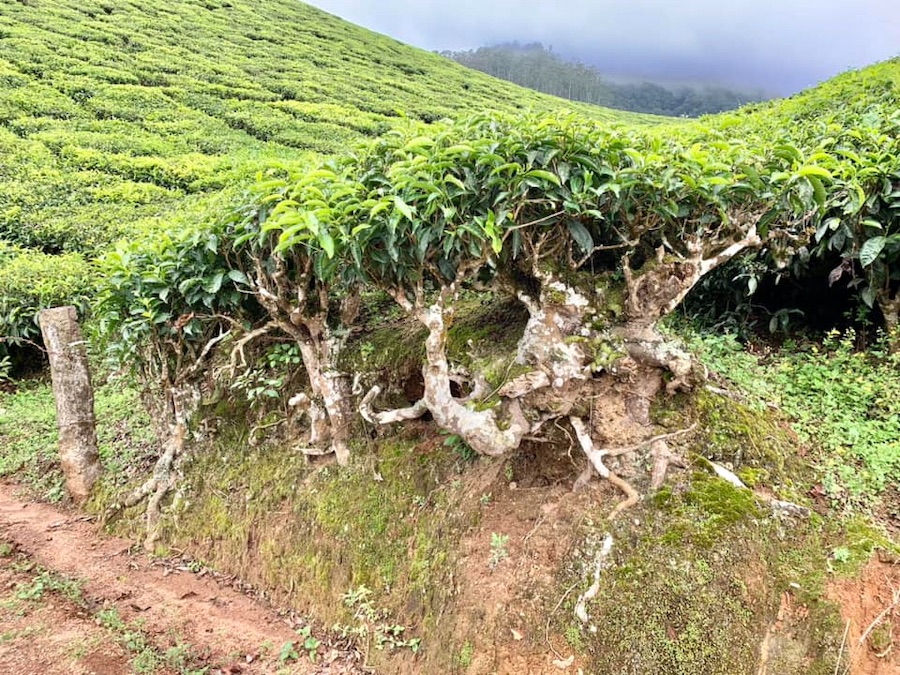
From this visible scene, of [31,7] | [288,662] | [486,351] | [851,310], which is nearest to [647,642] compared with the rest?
[486,351]

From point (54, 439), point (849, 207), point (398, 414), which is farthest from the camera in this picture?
point (54, 439)

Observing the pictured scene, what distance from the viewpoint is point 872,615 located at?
2.16m

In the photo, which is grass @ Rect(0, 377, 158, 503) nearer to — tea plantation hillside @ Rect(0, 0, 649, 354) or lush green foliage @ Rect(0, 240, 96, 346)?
lush green foliage @ Rect(0, 240, 96, 346)

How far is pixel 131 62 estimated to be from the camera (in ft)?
Answer: 46.8

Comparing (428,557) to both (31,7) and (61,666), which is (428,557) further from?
(31,7)

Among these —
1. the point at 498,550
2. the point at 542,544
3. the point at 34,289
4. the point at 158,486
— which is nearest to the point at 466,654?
the point at 498,550

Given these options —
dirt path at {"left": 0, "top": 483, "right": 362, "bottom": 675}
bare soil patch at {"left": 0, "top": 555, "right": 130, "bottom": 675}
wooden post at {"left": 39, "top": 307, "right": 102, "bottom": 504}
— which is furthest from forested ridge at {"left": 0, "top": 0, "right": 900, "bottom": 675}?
bare soil patch at {"left": 0, "top": 555, "right": 130, "bottom": 675}

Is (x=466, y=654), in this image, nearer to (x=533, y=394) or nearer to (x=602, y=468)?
(x=602, y=468)

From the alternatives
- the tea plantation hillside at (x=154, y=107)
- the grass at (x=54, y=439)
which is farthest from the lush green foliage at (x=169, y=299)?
A: the tea plantation hillside at (x=154, y=107)

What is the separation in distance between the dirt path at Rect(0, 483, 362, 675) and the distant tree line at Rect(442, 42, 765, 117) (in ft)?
145

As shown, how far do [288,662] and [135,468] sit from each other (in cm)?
240

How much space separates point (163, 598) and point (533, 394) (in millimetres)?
2728

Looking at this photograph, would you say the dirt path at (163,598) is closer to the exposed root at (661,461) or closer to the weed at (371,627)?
the weed at (371,627)

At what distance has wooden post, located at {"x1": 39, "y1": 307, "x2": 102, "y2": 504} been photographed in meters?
4.06
